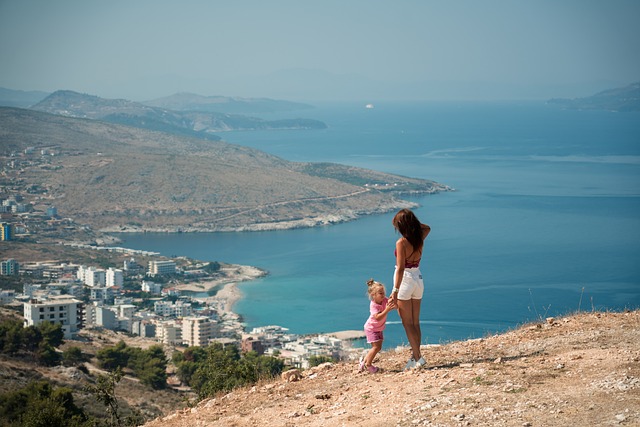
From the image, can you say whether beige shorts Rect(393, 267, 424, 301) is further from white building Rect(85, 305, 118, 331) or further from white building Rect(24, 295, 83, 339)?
white building Rect(85, 305, 118, 331)

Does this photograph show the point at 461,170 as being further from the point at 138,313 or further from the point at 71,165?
the point at 138,313

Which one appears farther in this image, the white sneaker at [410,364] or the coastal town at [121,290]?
the coastal town at [121,290]

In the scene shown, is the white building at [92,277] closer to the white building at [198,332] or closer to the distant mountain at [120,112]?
the white building at [198,332]

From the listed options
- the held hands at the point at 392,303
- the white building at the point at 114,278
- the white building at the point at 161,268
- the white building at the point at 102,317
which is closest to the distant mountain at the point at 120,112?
the white building at the point at 161,268

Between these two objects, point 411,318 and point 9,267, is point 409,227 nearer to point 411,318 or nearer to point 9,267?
point 411,318

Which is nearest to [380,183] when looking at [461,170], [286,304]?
[461,170]

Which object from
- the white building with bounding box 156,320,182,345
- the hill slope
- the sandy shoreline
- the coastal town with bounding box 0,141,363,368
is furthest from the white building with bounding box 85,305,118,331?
the hill slope
